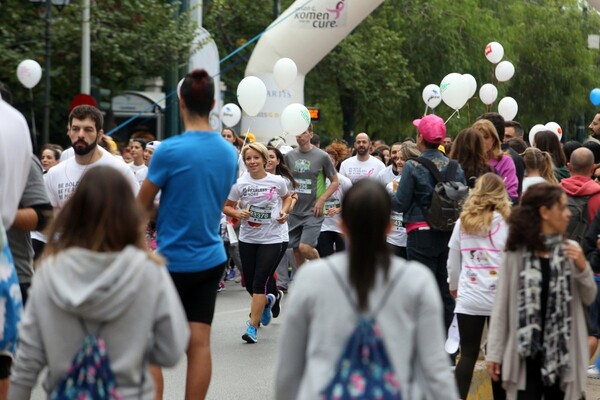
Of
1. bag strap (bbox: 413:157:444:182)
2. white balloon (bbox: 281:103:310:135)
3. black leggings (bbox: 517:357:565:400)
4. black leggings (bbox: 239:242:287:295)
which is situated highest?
bag strap (bbox: 413:157:444:182)

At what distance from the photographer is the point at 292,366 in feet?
14.1

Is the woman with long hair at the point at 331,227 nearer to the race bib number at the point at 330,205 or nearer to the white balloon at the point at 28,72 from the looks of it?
the race bib number at the point at 330,205

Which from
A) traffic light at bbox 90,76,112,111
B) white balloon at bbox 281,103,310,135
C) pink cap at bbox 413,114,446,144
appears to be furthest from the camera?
traffic light at bbox 90,76,112,111

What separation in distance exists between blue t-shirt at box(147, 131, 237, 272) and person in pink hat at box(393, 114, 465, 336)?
2.77 meters

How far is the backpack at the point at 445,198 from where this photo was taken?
9.12 meters

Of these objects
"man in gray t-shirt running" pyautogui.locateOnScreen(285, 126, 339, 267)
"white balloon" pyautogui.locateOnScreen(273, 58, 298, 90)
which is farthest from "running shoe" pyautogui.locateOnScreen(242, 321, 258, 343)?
"white balloon" pyautogui.locateOnScreen(273, 58, 298, 90)

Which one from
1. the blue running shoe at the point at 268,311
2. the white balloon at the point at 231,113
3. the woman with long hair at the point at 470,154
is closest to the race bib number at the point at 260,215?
the blue running shoe at the point at 268,311

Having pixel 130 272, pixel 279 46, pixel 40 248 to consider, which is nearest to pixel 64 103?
pixel 279 46

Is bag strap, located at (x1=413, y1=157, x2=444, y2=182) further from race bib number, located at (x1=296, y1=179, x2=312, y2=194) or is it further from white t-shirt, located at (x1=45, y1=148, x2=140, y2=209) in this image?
race bib number, located at (x1=296, y1=179, x2=312, y2=194)

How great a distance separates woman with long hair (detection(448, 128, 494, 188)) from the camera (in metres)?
9.41

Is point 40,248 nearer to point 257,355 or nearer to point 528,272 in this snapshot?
point 257,355

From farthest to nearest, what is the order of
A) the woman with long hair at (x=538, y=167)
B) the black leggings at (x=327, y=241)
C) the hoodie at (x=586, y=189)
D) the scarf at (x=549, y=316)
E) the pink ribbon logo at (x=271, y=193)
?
the black leggings at (x=327, y=241) → the pink ribbon logo at (x=271, y=193) → the woman with long hair at (x=538, y=167) → the hoodie at (x=586, y=189) → the scarf at (x=549, y=316)

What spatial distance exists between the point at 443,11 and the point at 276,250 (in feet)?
97.6

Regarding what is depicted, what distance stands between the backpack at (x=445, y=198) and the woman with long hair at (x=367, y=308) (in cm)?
490
